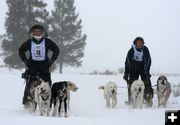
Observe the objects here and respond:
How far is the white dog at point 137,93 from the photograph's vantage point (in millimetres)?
14555

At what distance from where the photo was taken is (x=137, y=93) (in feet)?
48.0

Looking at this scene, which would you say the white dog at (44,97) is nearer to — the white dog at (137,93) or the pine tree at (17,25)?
the white dog at (137,93)

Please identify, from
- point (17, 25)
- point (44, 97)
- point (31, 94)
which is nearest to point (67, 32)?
point (17, 25)

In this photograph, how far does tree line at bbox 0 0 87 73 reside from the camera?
120 ft

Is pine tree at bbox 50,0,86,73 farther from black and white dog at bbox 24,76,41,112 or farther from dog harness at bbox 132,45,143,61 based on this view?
black and white dog at bbox 24,76,41,112

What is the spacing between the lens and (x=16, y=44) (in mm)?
36531

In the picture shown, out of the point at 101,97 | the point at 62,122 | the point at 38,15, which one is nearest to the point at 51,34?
the point at 38,15

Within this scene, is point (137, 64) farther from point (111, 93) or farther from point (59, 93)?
point (59, 93)

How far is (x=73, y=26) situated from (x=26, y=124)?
107 feet

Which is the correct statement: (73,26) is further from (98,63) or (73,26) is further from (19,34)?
(98,63)

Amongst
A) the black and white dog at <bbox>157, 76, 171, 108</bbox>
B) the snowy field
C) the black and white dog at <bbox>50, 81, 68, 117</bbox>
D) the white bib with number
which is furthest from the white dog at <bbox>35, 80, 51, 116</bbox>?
the black and white dog at <bbox>157, 76, 171, 108</bbox>

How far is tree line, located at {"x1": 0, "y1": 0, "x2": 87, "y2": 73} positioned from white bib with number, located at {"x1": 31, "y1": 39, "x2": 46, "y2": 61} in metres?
23.8

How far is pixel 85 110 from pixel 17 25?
2384cm

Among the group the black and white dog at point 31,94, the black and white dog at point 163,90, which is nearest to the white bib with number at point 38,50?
the black and white dog at point 31,94
